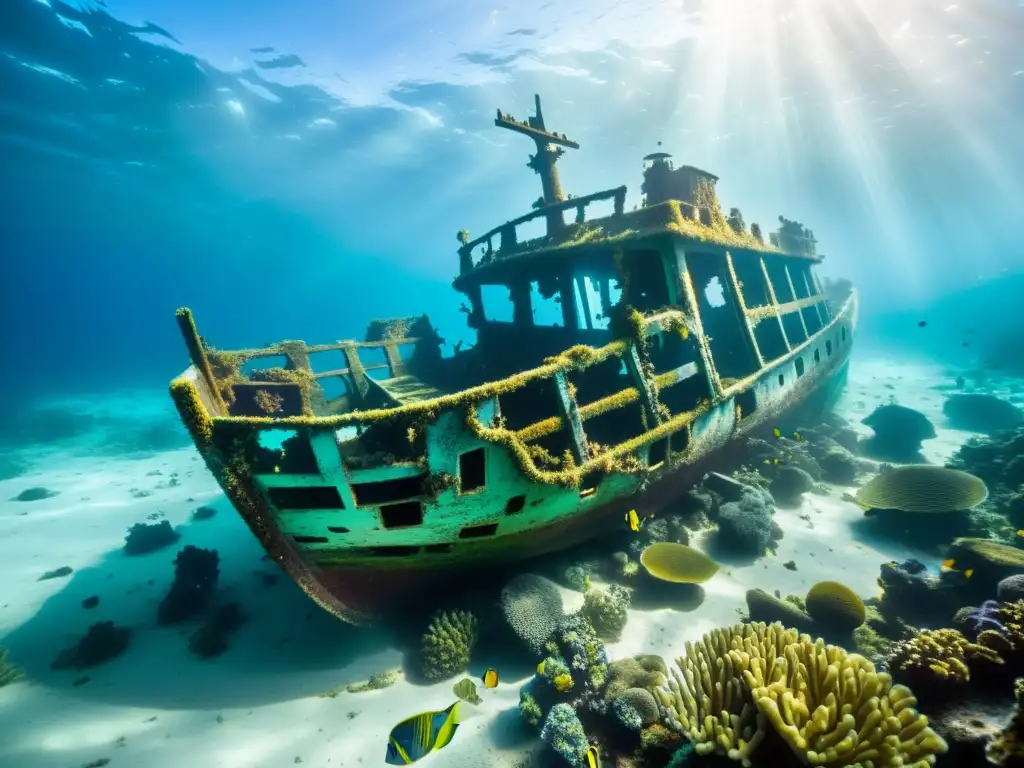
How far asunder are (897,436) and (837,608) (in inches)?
465

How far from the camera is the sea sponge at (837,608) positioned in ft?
18.8

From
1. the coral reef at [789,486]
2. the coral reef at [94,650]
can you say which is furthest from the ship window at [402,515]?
the coral reef at [789,486]

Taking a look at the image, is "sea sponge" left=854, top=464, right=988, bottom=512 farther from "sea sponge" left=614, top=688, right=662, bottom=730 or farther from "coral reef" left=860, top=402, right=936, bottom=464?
"sea sponge" left=614, top=688, right=662, bottom=730

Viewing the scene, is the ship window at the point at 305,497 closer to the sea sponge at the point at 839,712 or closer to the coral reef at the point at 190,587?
the sea sponge at the point at 839,712

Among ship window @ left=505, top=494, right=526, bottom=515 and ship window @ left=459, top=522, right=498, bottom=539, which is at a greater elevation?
ship window @ left=505, top=494, right=526, bottom=515

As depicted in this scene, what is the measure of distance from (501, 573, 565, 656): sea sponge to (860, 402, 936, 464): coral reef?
1378 cm

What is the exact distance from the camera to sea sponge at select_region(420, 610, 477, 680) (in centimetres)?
575

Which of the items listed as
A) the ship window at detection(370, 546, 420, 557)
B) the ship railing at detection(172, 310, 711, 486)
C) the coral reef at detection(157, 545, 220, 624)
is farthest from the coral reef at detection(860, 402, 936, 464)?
the coral reef at detection(157, 545, 220, 624)

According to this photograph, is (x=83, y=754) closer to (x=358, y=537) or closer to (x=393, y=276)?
(x=358, y=537)

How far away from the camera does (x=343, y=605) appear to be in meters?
5.98

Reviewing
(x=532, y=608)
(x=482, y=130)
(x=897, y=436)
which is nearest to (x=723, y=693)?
(x=532, y=608)

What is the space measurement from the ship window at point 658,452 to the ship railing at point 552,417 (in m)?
0.05

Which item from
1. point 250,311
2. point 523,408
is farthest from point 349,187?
point 250,311

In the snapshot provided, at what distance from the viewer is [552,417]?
19.4ft
